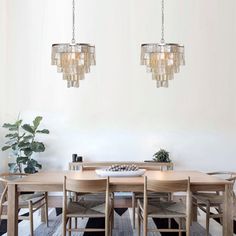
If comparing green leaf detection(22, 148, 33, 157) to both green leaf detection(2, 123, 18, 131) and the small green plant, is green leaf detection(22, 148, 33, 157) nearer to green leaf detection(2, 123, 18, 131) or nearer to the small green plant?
green leaf detection(2, 123, 18, 131)

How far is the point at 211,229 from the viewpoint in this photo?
390 cm

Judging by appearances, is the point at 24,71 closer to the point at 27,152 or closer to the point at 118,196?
the point at 27,152

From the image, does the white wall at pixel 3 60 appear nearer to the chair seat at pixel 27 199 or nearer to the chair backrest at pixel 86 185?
the chair seat at pixel 27 199

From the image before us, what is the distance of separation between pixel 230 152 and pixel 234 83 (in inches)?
45.7

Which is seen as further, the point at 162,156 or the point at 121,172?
the point at 162,156

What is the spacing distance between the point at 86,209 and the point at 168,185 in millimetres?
840

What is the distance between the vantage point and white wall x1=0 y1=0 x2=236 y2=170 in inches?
226

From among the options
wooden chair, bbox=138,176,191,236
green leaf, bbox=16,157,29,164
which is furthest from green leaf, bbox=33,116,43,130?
wooden chair, bbox=138,176,191,236

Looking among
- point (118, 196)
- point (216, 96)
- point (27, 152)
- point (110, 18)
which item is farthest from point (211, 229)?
point (110, 18)

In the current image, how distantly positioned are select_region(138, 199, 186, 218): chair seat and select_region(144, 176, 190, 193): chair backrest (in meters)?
0.27

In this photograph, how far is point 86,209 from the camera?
3291 mm

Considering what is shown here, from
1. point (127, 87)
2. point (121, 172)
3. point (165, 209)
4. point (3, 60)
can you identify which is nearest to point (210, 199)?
point (165, 209)

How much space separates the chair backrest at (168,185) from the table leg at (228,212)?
393 mm

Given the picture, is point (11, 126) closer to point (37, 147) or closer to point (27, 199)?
point (37, 147)
